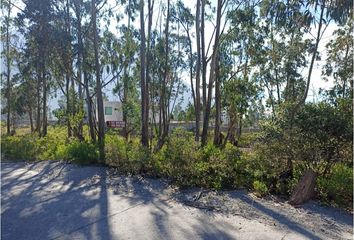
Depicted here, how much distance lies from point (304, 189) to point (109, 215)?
2.85 meters

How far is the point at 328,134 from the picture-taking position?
5.40 m

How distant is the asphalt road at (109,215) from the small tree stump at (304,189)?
3.17 feet

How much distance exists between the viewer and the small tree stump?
207 inches

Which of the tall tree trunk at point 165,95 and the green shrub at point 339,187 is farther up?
the tall tree trunk at point 165,95

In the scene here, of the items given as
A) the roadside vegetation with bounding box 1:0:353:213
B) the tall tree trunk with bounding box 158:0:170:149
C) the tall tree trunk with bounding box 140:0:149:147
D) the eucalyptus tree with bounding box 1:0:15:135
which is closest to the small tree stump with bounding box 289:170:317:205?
the roadside vegetation with bounding box 1:0:353:213

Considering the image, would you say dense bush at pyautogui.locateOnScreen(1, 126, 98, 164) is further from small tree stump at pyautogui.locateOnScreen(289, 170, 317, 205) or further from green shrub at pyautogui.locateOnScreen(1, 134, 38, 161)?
small tree stump at pyautogui.locateOnScreen(289, 170, 317, 205)

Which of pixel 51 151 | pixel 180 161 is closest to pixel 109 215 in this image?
pixel 180 161

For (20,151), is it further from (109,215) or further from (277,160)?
(277,160)

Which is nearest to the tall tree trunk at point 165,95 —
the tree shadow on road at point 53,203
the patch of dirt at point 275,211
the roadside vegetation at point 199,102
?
the roadside vegetation at point 199,102

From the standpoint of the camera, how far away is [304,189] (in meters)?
5.30

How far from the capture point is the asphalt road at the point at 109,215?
4.30m

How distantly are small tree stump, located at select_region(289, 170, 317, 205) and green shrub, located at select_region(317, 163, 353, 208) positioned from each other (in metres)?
0.17

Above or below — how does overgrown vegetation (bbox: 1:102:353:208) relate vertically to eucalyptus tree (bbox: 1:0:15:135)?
below

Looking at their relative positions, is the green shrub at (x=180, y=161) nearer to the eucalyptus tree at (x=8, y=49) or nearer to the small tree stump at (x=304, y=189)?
the small tree stump at (x=304, y=189)
